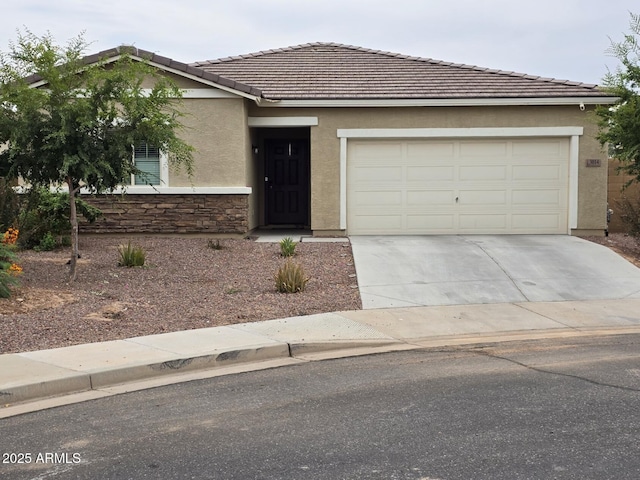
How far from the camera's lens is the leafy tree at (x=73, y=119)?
11.3 metres

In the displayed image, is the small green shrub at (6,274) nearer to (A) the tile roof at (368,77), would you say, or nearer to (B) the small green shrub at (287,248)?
(B) the small green shrub at (287,248)

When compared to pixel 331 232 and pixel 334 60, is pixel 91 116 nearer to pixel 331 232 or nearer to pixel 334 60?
pixel 331 232

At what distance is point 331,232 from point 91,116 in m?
7.79

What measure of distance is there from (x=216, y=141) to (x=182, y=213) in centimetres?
181

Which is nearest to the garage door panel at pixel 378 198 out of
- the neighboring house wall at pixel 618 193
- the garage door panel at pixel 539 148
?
the garage door panel at pixel 539 148

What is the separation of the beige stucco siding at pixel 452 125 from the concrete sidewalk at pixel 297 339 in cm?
646

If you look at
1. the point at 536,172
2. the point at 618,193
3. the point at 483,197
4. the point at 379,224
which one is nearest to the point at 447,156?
the point at 483,197

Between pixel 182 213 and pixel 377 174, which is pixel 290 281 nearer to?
pixel 182 213

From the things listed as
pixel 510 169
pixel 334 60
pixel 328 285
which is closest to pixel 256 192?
pixel 334 60

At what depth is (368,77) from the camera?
1952cm

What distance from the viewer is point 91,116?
1140 centimetres

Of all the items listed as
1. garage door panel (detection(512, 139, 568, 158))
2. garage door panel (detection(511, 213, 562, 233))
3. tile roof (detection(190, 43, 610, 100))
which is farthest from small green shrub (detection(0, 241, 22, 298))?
garage door panel (detection(512, 139, 568, 158))

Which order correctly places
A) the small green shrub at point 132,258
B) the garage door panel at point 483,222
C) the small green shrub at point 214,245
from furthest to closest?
1. the garage door panel at point 483,222
2. the small green shrub at point 214,245
3. the small green shrub at point 132,258

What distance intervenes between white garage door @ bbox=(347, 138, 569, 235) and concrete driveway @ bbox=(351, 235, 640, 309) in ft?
2.71
